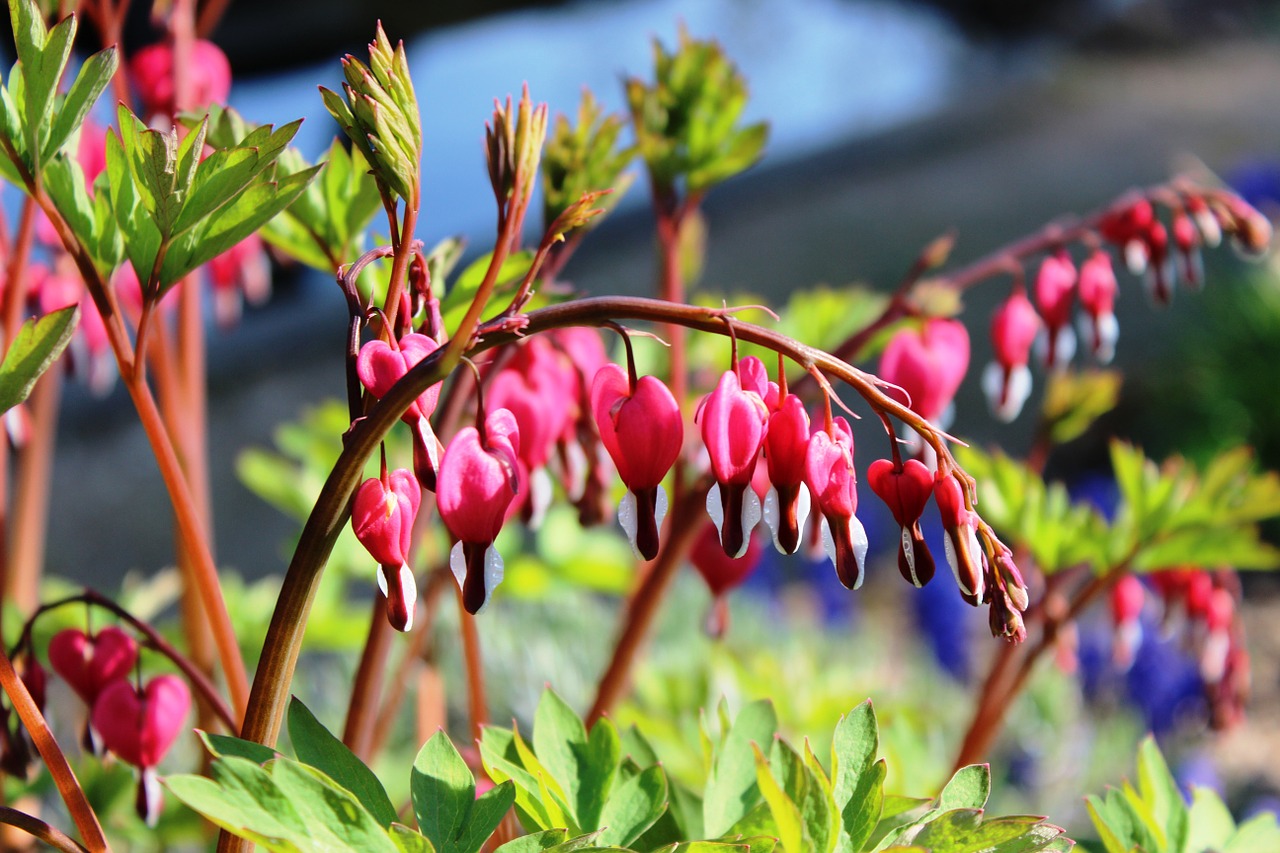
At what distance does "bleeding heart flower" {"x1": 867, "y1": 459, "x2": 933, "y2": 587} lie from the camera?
0.50 meters

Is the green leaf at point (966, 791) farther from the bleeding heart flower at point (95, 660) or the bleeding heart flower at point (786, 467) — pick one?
the bleeding heart flower at point (95, 660)

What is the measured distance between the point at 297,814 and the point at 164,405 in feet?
1.84

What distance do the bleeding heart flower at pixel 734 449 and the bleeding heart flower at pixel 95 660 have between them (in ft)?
1.28

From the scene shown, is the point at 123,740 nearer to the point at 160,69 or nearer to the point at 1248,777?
the point at 160,69

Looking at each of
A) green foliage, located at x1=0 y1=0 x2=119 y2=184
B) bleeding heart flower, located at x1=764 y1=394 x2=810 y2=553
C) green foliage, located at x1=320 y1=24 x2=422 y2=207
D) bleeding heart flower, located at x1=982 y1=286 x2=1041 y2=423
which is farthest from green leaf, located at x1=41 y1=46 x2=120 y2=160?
bleeding heart flower, located at x1=982 y1=286 x2=1041 y2=423

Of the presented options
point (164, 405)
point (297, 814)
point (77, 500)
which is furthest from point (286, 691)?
point (77, 500)

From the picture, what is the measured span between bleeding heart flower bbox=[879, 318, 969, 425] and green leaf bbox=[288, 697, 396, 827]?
424mm

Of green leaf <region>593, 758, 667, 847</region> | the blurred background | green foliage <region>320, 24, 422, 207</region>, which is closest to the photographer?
green foliage <region>320, 24, 422, 207</region>

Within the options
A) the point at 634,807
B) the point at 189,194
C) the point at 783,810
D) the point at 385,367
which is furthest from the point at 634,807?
the point at 189,194

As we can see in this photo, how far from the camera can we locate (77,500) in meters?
2.89

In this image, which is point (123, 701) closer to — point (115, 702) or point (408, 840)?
point (115, 702)

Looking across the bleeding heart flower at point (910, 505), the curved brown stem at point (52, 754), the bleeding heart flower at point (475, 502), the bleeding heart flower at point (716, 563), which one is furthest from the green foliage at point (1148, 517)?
the curved brown stem at point (52, 754)

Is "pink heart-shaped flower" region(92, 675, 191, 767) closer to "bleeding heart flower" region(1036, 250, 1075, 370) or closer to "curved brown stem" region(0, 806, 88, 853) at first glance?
"curved brown stem" region(0, 806, 88, 853)

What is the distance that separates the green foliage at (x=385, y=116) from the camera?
1.52 ft
